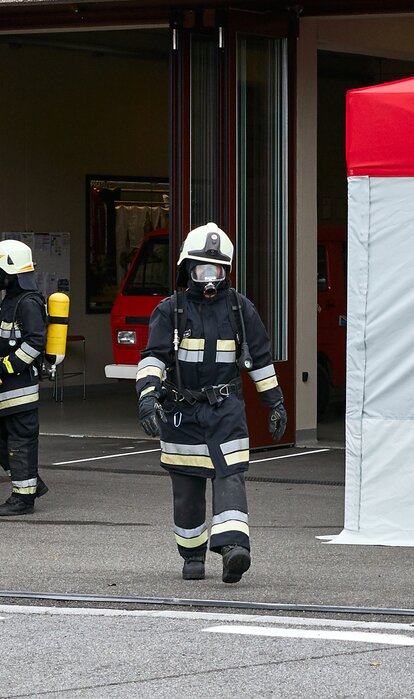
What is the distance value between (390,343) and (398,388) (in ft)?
0.93

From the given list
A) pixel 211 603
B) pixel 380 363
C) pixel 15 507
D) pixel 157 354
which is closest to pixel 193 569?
pixel 211 603

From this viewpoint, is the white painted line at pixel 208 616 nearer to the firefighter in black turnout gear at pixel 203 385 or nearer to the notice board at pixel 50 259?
the firefighter in black turnout gear at pixel 203 385

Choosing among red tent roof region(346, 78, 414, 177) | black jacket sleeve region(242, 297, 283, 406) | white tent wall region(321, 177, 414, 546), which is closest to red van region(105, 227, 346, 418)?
white tent wall region(321, 177, 414, 546)

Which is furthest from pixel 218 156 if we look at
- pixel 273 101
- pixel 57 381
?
pixel 57 381

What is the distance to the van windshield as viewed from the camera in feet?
54.1

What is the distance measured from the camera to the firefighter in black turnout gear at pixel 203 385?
753 centimetres

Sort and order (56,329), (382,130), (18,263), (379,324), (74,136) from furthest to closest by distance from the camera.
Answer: (74,136)
(56,329)
(18,263)
(379,324)
(382,130)

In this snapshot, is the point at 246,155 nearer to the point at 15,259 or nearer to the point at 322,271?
the point at 322,271

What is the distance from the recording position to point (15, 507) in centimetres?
1015

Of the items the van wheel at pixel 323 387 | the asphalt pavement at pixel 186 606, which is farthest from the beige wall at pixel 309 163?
the asphalt pavement at pixel 186 606

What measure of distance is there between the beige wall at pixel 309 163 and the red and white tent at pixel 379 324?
5298mm

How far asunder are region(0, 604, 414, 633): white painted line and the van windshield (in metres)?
9.55

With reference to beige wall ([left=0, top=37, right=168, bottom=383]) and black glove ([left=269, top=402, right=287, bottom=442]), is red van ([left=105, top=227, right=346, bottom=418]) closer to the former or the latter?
beige wall ([left=0, top=37, right=168, bottom=383])

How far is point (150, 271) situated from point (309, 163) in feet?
10.4
